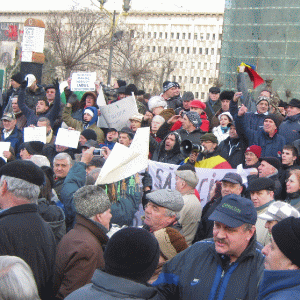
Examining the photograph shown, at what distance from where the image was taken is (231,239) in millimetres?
3592

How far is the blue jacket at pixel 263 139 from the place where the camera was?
823 centimetres

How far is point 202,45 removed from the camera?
11356 cm

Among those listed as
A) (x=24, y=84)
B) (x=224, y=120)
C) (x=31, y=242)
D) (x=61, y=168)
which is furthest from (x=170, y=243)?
(x=24, y=84)

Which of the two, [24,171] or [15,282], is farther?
[24,171]

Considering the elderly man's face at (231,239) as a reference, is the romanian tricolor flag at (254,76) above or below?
above

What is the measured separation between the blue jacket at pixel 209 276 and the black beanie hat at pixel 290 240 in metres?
0.64

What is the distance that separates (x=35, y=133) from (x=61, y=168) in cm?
232

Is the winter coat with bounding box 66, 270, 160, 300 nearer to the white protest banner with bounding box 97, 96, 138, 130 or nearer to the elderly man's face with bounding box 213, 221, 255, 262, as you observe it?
the elderly man's face with bounding box 213, 221, 255, 262

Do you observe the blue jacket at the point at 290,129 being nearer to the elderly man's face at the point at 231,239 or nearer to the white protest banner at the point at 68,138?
the white protest banner at the point at 68,138

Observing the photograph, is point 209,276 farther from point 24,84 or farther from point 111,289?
point 24,84

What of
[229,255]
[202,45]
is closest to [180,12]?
[202,45]

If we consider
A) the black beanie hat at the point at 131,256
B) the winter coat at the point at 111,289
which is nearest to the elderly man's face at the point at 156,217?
the black beanie hat at the point at 131,256

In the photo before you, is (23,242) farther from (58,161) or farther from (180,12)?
(180,12)

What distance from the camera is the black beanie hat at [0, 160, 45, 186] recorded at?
4043 millimetres
